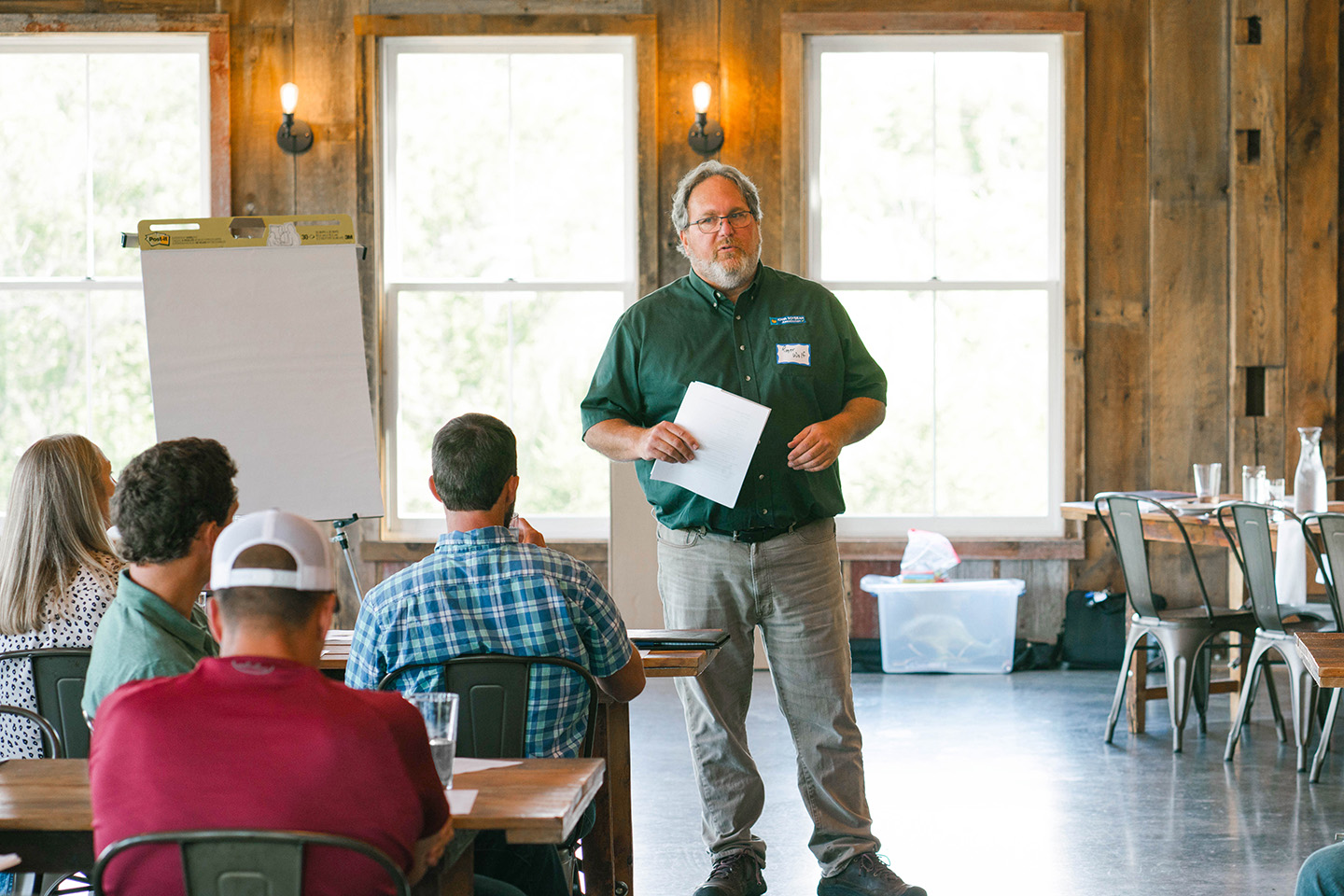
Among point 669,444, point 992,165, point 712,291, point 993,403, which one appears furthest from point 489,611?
point 992,165

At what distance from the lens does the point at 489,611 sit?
6.31 feet

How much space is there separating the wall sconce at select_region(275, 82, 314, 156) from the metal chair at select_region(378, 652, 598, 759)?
4.49 metres

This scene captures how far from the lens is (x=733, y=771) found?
108 inches

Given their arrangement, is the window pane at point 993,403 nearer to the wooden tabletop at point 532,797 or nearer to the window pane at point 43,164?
the window pane at point 43,164

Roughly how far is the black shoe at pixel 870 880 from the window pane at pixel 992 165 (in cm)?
380

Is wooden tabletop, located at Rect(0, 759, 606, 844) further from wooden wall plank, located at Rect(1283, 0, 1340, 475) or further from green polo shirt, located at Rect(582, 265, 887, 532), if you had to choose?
wooden wall plank, located at Rect(1283, 0, 1340, 475)

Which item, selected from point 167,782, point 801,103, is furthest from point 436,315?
point 167,782

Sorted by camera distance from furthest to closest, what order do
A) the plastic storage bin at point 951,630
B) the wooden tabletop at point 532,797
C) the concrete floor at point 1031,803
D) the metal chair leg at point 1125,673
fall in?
the plastic storage bin at point 951,630 → the metal chair leg at point 1125,673 → the concrete floor at point 1031,803 → the wooden tabletop at point 532,797

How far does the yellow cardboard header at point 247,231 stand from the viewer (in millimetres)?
4449

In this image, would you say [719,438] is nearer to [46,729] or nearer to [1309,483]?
[46,729]

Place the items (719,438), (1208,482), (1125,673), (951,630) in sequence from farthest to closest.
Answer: (951,630)
(1208,482)
(1125,673)
(719,438)

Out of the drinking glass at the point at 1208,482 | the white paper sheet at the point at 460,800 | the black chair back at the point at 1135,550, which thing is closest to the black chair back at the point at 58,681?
the white paper sheet at the point at 460,800

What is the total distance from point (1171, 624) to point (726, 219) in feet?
8.23

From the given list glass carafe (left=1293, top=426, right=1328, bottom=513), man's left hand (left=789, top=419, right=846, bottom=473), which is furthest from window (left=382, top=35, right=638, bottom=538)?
man's left hand (left=789, top=419, right=846, bottom=473)
